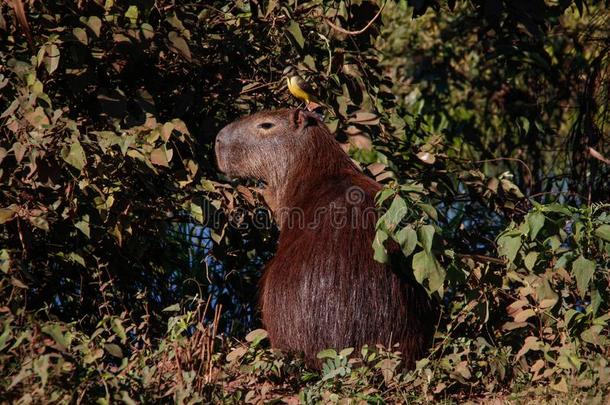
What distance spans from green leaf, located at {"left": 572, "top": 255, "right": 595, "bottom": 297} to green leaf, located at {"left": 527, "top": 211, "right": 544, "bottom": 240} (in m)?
0.20

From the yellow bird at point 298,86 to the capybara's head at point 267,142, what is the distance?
0.12 metres

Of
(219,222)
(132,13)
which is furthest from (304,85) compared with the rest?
(132,13)

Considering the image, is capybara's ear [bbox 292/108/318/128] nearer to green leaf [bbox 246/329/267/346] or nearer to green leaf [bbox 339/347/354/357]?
green leaf [bbox 246/329/267/346]

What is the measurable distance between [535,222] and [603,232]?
275 mm

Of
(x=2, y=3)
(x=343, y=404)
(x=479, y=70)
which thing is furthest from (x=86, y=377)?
(x=479, y=70)

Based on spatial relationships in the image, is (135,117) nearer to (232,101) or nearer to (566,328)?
(232,101)

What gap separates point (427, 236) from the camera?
144 inches

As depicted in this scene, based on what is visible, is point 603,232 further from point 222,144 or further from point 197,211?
point 222,144

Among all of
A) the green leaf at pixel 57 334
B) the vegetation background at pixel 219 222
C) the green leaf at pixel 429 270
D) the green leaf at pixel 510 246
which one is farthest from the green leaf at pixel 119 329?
the green leaf at pixel 510 246

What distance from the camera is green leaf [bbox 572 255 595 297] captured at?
3.63 metres

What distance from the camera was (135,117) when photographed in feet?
14.7

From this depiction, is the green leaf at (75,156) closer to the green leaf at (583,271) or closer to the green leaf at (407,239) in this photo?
the green leaf at (407,239)

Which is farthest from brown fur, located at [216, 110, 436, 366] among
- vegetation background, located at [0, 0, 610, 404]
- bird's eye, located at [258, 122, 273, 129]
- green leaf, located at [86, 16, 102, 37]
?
green leaf, located at [86, 16, 102, 37]

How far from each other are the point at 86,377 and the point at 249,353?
0.96 m
